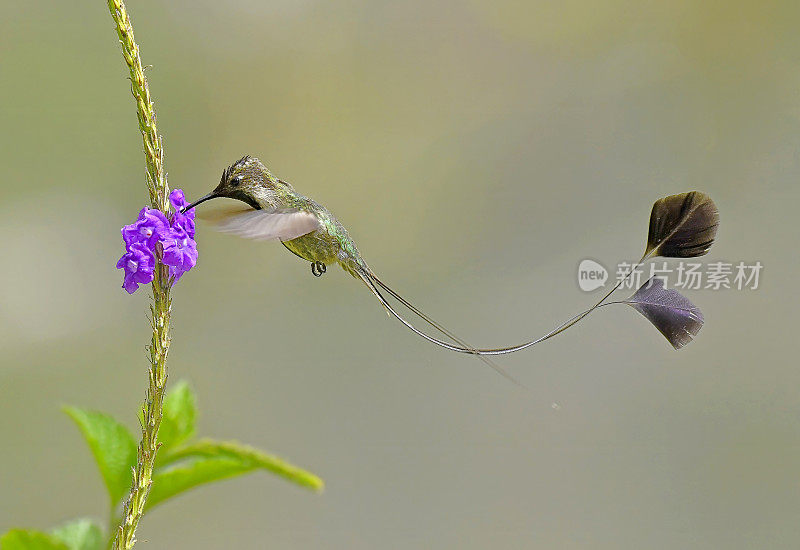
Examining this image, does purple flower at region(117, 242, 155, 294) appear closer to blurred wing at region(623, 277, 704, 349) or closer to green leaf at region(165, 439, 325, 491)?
green leaf at region(165, 439, 325, 491)

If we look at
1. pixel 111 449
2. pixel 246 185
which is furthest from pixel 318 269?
pixel 111 449

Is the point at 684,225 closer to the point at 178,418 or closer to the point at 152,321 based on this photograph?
the point at 152,321

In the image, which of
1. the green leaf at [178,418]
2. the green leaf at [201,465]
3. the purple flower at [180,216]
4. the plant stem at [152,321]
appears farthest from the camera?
the green leaf at [178,418]

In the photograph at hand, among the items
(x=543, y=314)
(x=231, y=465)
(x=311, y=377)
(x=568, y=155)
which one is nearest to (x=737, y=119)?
(x=568, y=155)

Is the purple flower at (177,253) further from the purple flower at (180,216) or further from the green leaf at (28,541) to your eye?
the green leaf at (28,541)

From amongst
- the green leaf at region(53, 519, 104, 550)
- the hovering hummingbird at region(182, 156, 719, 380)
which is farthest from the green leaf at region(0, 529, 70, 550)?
the hovering hummingbird at region(182, 156, 719, 380)

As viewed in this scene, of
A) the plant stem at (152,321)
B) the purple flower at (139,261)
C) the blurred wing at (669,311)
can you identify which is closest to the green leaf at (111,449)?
the plant stem at (152,321)

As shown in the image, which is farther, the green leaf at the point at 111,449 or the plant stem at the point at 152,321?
the green leaf at the point at 111,449
